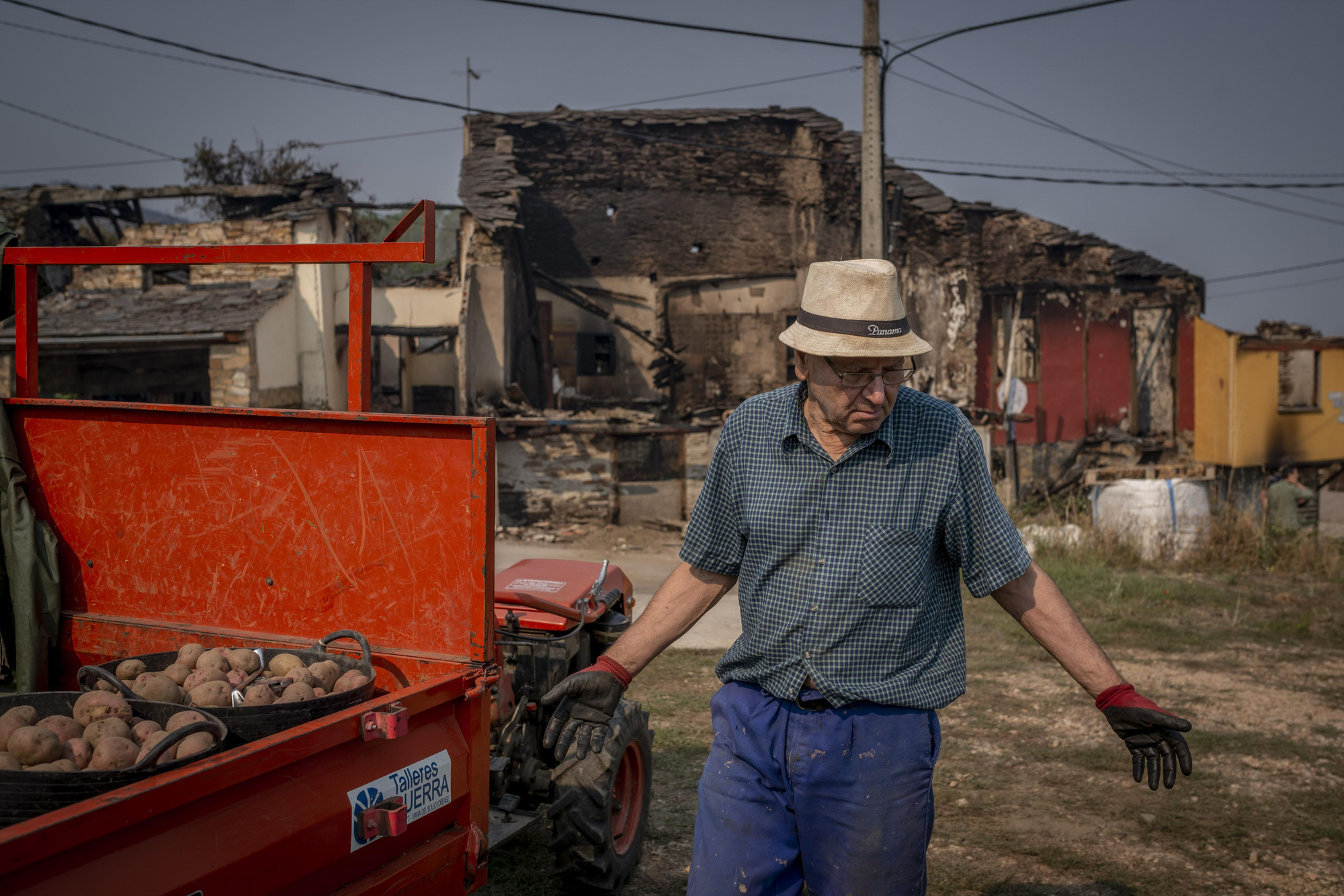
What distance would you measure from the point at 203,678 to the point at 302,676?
0.26 m

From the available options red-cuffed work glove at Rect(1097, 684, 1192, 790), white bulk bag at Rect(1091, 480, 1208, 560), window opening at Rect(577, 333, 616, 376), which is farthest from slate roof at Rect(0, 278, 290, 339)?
Answer: red-cuffed work glove at Rect(1097, 684, 1192, 790)

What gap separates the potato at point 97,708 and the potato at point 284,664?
15.7 inches

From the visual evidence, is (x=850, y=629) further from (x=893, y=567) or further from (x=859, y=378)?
(x=859, y=378)

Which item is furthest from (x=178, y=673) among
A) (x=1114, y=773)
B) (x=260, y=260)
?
(x=1114, y=773)

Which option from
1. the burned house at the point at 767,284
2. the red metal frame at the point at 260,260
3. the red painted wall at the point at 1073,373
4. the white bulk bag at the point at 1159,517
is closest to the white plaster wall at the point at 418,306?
the burned house at the point at 767,284

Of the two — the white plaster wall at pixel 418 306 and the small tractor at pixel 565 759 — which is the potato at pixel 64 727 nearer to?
the small tractor at pixel 565 759

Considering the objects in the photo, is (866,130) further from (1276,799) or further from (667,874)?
(667,874)

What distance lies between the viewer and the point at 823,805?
228 centimetres

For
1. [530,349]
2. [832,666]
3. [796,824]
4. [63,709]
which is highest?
[530,349]

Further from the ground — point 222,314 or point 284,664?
point 222,314

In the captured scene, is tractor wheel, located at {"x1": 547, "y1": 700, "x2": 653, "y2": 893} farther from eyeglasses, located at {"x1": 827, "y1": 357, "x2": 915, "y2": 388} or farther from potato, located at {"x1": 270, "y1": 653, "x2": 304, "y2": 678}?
eyeglasses, located at {"x1": 827, "y1": 357, "x2": 915, "y2": 388}

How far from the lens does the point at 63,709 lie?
8.07ft

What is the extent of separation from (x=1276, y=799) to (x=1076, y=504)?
898 centimetres

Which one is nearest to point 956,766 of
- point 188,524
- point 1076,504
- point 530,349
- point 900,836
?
point 900,836
